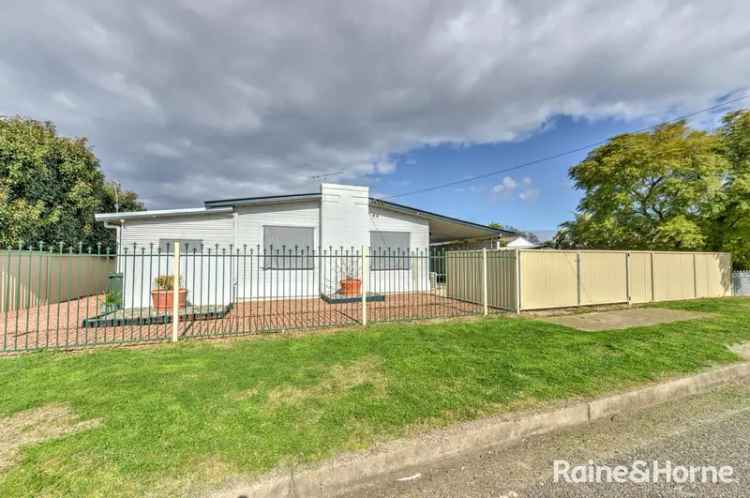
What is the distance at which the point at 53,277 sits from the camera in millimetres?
12422

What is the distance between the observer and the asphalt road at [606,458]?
236 cm

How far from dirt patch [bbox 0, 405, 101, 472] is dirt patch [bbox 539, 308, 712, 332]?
28.0 ft

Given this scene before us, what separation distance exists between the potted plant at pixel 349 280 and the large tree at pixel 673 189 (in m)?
12.5

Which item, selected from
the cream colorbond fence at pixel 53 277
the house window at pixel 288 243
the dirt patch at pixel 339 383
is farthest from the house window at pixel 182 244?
the dirt patch at pixel 339 383

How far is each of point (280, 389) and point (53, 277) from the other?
14.2m

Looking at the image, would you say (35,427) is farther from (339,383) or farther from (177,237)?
(177,237)

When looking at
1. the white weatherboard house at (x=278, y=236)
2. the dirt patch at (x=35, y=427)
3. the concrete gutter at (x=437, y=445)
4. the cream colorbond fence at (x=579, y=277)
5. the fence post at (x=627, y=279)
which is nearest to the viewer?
the concrete gutter at (x=437, y=445)

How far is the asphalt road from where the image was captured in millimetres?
2355

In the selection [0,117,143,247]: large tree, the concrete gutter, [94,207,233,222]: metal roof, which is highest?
[0,117,143,247]: large tree

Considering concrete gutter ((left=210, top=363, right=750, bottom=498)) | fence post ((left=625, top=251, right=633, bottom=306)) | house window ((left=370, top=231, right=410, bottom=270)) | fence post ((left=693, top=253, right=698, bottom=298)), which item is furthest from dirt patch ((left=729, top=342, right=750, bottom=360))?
house window ((left=370, top=231, right=410, bottom=270))

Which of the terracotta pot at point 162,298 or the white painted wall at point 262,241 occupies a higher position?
the white painted wall at point 262,241

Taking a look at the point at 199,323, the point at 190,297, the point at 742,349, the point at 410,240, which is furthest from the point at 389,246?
the point at 742,349

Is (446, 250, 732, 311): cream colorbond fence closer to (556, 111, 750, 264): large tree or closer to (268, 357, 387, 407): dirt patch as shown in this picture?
(556, 111, 750, 264): large tree

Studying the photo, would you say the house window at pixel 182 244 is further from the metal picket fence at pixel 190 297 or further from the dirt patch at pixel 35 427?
the dirt patch at pixel 35 427
